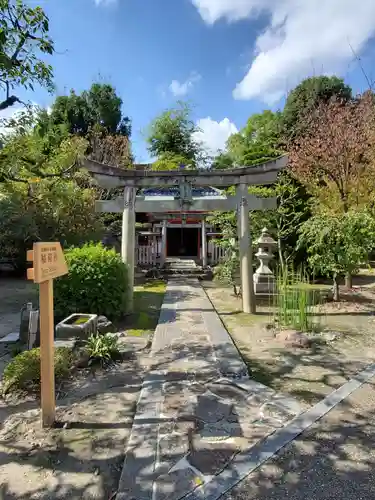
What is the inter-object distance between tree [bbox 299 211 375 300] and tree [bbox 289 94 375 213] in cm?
297

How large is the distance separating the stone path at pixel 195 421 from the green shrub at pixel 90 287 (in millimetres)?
1850

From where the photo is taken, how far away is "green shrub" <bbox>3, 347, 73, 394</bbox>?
3.44 meters

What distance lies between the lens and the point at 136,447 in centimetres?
243

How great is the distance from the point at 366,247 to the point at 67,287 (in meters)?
6.11

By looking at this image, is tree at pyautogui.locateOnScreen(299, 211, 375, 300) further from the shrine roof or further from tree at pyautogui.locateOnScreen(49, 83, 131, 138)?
tree at pyautogui.locateOnScreen(49, 83, 131, 138)

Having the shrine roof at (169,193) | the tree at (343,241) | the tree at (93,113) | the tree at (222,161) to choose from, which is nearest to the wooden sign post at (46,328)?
the shrine roof at (169,193)

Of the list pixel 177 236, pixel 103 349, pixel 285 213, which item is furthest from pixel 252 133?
pixel 103 349

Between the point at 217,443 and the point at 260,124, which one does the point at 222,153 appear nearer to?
the point at 260,124

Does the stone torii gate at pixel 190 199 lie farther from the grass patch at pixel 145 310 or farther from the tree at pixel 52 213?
the tree at pixel 52 213

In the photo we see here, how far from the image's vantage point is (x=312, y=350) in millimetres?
4699

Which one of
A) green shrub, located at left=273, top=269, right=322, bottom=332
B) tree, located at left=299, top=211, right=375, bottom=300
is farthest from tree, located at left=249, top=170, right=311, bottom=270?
green shrub, located at left=273, top=269, right=322, bottom=332

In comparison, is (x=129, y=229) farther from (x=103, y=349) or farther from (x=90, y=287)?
(x=103, y=349)

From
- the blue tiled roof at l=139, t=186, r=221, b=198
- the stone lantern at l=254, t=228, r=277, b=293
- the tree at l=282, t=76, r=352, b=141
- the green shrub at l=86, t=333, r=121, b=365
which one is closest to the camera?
the green shrub at l=86, t=333, r=121, b=365

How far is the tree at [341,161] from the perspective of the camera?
10.4 metres
